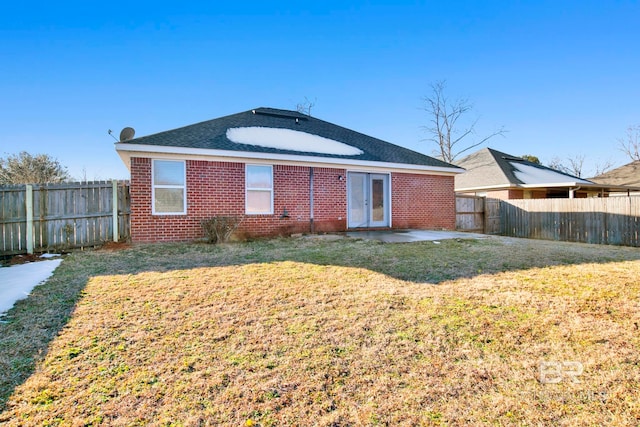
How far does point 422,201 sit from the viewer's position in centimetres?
1344

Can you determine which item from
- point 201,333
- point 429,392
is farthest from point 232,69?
A: point 429,392

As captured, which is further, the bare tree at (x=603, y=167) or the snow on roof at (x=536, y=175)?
the bare tree at (x=603, y=167)

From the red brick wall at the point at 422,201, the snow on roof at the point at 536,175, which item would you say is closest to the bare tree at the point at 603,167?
the snow on roof at the point at 536,175

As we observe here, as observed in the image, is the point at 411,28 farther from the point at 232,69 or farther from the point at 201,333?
the point at 201,333

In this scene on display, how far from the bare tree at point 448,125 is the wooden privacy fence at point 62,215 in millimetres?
28208

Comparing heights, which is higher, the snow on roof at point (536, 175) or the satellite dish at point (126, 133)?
the satellite dish at point (126, 133)

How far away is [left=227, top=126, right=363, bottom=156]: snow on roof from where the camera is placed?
11188 mm

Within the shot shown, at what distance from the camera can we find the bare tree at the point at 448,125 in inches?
1196

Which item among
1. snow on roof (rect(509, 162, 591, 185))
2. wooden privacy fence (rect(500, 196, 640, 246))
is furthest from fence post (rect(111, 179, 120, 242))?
snow on roof (rect(509, 162, 591, 185))

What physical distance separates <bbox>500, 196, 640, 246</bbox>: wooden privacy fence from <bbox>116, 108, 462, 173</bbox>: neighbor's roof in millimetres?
4150

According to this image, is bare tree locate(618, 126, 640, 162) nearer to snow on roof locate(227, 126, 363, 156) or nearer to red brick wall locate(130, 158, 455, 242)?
red brick wall locate(130, 158, 455, 242)

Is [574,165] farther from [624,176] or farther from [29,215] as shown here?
[29,215]

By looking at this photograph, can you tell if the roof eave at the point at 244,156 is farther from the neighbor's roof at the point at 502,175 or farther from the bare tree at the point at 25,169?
the bare tree at the point at 25,169

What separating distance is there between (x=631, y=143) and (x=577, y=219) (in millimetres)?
32966
